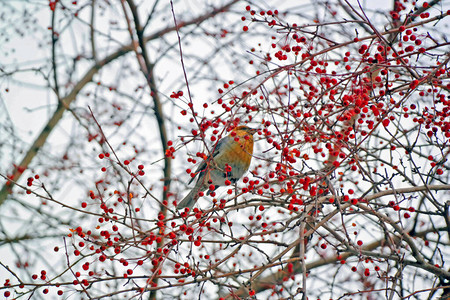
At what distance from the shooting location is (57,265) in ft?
22.1

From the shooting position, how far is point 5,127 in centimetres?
695

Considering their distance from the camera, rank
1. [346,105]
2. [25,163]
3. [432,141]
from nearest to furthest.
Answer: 1. [346,105]
2. [432,141]
3. [25,163]

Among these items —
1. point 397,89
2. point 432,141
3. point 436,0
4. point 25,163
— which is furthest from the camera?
point 25,163

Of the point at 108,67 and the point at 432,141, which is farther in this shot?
the point at 108,67

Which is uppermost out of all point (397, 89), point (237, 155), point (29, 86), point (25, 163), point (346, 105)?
point (29, 86)

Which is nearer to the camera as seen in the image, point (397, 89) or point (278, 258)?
point (278, 258)

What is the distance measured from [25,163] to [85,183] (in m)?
1.19

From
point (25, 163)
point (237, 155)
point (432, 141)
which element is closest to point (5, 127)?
point (25, 163)

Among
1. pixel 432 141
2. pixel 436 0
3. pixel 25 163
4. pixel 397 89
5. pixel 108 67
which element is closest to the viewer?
pixel 397 89

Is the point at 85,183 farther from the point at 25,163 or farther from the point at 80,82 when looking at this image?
the point at 80,82

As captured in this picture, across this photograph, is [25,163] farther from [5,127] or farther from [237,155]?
[237,155]

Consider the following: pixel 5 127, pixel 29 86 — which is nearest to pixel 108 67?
pixel 29 86

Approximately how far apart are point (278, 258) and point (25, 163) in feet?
17.8

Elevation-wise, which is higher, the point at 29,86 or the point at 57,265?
the point at 29,86
